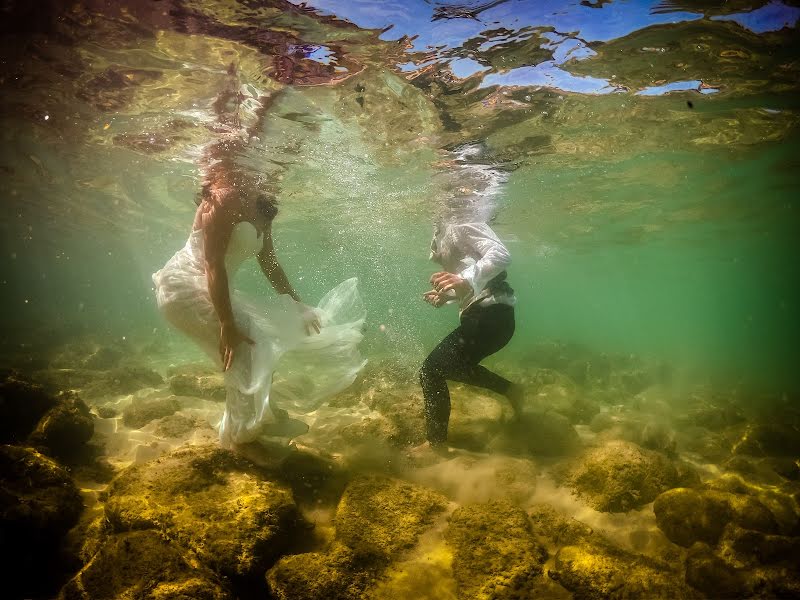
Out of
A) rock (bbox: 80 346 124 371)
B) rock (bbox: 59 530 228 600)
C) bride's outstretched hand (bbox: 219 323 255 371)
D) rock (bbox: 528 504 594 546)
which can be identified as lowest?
rock (bbox: 80 346 124 371)

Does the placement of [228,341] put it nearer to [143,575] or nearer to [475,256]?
[143,575]

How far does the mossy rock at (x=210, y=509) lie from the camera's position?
3.39 metres

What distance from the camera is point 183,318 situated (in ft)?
14.5

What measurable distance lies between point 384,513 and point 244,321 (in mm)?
2919

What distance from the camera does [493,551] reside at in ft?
12.1

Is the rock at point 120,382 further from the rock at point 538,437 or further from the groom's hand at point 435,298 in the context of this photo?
the rock at point 538,437

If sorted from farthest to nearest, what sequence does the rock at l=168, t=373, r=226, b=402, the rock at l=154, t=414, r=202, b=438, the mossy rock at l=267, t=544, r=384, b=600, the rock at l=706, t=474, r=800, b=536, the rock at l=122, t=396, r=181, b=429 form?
the rock at l=168, t=373, r=226, b=402 < the rock at l=122, t=396, r=181, b=429 < the rock at l=154, t=414, r=202, b=438 < the rock at l=706, t=474, r=800, b=536 < the mossy rock at l=267, t=544, r=384, b=600

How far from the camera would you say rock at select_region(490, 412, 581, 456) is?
6.34 m

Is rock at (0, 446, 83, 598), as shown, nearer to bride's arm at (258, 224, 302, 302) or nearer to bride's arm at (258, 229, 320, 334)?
bride's arm at (258, 229, 320, 334)

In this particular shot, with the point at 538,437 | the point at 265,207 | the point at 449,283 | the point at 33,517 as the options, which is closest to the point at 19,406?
the point at 33,517

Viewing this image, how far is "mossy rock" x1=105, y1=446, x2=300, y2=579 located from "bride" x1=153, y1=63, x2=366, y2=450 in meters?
0.53

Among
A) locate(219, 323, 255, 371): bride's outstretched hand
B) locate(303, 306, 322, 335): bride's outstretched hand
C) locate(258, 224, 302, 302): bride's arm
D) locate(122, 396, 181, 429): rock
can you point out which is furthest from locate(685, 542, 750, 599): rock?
locate(122, 396, 181, 429): rock

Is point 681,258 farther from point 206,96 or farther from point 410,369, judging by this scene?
Answer: point 206,96

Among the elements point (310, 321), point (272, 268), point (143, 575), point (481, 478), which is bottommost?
point (481, 478)
